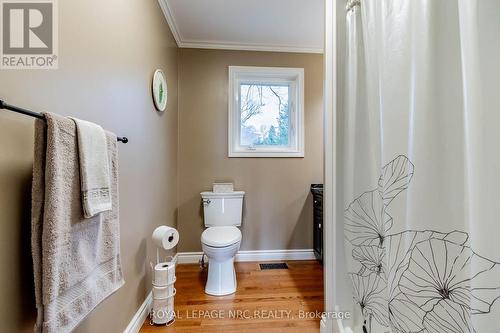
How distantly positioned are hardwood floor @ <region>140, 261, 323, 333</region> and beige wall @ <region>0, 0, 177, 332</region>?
0.38 metres

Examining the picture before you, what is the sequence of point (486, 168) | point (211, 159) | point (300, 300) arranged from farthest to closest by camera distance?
1. point (211, 159)
2. point (300, 300)
3. point (486, 168)

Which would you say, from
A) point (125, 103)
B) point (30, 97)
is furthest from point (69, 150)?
point (125, 103)

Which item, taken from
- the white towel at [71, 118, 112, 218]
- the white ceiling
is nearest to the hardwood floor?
the white towel at [71, 118, 112, 218]

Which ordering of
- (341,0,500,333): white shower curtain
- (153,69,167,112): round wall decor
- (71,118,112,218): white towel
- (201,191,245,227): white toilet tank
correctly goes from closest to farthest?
(341,0,500,333): white shower curtain → (71,118,112,218): white towel → (153,69,167,112): round wall decor → (201,191,245,227): white toilet tank

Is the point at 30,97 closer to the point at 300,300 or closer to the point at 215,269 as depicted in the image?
the point at 215,269

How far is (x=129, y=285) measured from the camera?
58.0 inches

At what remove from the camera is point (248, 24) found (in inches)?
91.6

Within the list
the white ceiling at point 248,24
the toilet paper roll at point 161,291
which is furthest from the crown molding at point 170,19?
the toilet paper roll at point 161,291

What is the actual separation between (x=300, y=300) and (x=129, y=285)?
1246 mm

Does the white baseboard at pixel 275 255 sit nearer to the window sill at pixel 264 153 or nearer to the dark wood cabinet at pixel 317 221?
the dark wood cabinet at pixel 317 221

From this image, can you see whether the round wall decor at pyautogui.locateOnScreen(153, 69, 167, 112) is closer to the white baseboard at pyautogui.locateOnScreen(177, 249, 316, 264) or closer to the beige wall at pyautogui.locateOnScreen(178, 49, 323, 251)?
the beige wall at pyautogui.locateOnScreen(178, 49, 323, 251)

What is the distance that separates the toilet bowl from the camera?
1.96 m

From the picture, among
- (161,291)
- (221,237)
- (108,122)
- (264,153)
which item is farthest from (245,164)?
(108,122)

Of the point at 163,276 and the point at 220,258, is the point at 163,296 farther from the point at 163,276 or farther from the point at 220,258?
the point at 220,258
